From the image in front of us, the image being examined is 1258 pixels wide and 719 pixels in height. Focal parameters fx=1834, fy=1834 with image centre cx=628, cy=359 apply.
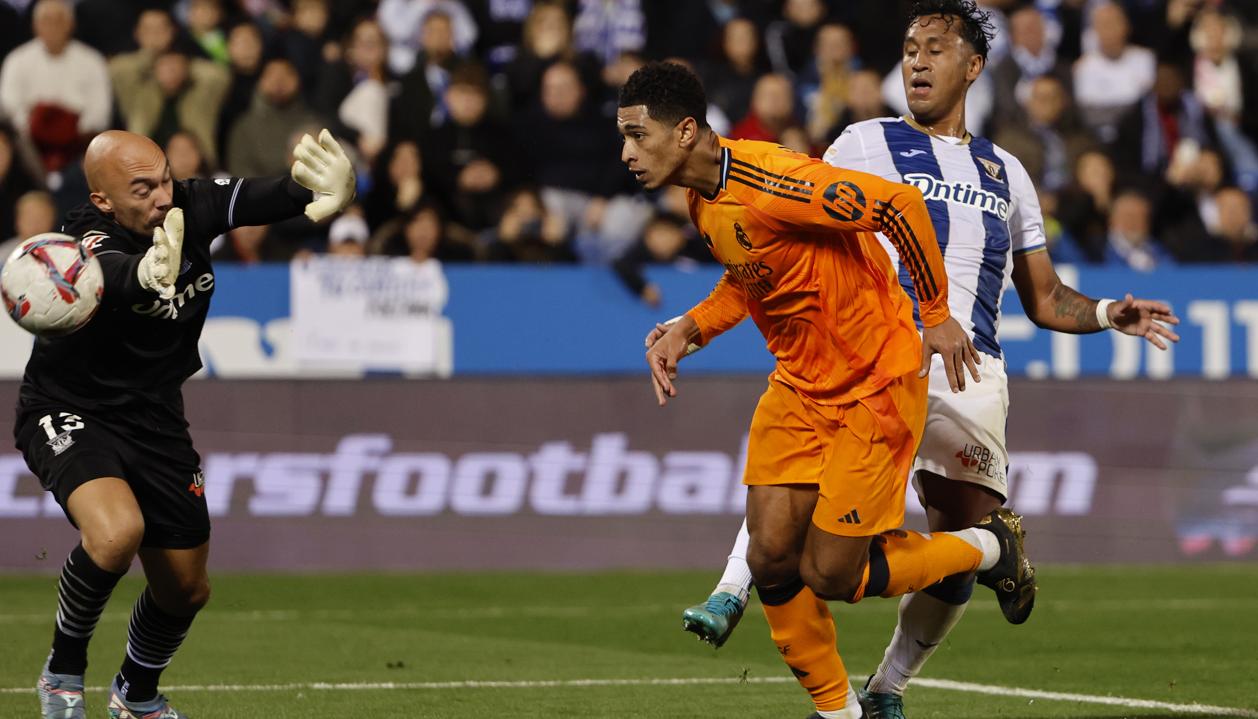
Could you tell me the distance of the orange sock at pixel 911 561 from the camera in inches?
253

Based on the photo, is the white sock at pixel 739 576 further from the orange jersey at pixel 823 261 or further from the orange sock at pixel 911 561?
the orange jersey at pixel 823 261

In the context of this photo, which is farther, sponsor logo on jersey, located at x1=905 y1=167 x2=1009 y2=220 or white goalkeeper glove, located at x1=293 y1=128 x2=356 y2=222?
sponsor logo on jersey, located at x1=905 y1=167 x2=1009 y2=220

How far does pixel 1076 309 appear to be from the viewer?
6.85 meters

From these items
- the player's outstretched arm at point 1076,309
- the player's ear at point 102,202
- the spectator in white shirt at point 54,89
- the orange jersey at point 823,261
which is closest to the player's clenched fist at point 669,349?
the orange jersey at point 823,261

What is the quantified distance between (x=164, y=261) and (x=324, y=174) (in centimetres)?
73

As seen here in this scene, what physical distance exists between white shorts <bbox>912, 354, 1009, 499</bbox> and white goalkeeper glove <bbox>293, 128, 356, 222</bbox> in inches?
89.4

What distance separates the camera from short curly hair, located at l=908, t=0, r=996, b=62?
22.9ft

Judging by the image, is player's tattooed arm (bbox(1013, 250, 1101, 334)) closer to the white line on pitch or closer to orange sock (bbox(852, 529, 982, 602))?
orange sock (bbox(852, 529, 982, 602))

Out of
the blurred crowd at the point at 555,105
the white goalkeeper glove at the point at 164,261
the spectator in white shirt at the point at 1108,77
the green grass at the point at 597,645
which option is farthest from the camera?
the spectator in white shirt at the point at 1108,77

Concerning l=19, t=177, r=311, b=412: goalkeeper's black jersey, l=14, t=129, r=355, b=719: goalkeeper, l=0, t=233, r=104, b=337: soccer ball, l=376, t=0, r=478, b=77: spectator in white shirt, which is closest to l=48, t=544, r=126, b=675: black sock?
l=14, t=129, r=355, b=719: goalkeeper

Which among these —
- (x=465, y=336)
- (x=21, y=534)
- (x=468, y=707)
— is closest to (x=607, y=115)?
(x=465, y=336)

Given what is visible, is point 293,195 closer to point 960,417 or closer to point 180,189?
point 180,189

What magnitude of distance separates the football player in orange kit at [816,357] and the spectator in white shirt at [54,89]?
31.2ft

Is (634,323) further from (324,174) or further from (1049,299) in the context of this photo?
(324,174)
